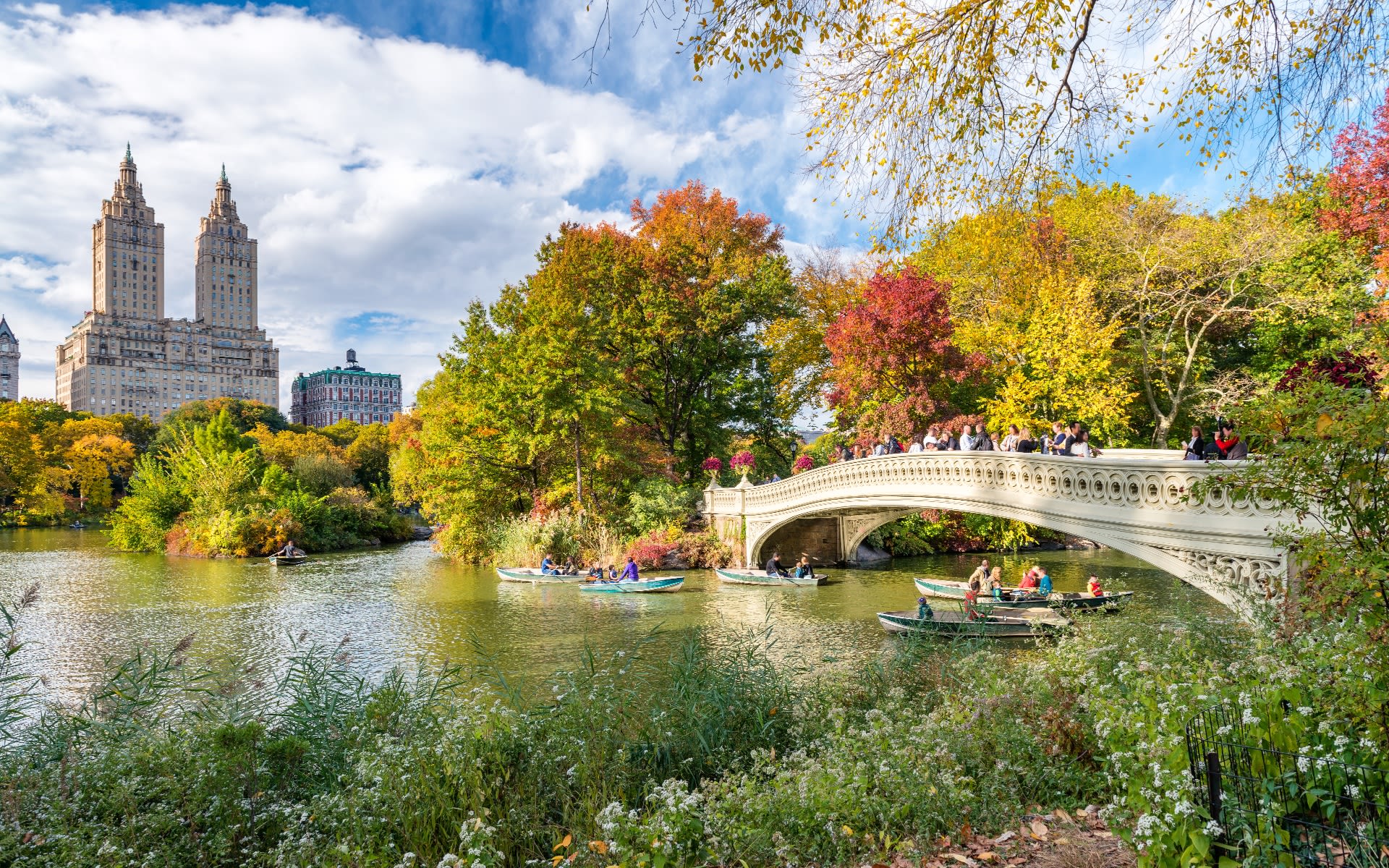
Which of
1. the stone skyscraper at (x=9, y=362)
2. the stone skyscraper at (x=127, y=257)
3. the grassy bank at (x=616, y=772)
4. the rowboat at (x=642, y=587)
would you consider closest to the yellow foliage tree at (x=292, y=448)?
the rowboat at (x=642, y=587)

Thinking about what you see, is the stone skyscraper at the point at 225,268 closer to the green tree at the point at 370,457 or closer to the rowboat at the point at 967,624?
the green tree at the point at 370,457

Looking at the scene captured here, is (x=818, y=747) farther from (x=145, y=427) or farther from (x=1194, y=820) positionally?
(x=145, y=427)

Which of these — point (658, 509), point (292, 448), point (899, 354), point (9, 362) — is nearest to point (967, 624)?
point (899, 354)

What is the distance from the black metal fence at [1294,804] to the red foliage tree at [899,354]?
18.9m

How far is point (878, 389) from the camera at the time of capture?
22703 mm

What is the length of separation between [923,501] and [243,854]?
46.1 ft

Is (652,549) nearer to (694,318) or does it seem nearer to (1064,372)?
(694,318)

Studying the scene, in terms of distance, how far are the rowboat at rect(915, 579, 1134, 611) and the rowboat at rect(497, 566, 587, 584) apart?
9.12 metres

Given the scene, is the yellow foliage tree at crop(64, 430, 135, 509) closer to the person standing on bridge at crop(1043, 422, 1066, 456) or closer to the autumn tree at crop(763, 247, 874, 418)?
the autumn tree at crop(763, 247, 874, 418)

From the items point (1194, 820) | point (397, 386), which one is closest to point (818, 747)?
point (1194, 820)

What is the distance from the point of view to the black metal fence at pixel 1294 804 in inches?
110

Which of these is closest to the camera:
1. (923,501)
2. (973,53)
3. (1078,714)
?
(1078,714)

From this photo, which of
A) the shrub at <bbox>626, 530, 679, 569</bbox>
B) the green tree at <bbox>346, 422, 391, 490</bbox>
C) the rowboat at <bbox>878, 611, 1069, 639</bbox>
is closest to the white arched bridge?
the rowboat at <bbox>878, 611, 1069, 639</bbox>

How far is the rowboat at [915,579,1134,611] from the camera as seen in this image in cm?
1138
